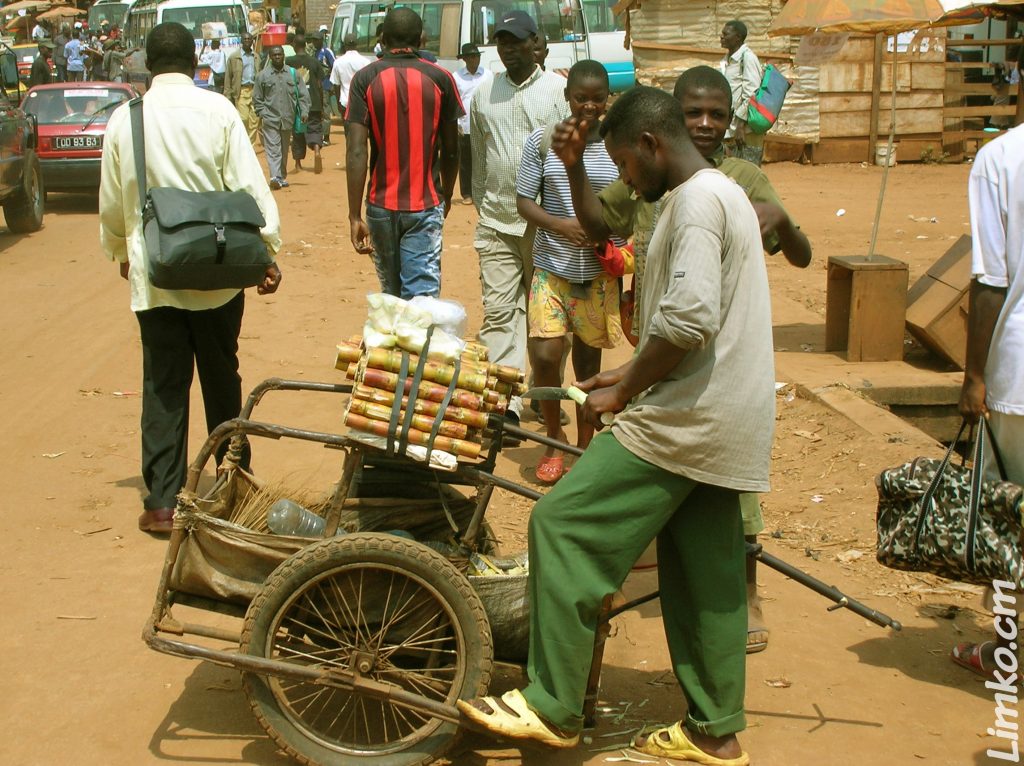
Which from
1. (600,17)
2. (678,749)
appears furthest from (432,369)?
(600,17)

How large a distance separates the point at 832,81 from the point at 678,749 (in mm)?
16659

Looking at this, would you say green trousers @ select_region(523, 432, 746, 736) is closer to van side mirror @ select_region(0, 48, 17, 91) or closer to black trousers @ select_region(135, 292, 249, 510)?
black trousers @ select_region(135, 292, 249, 510)

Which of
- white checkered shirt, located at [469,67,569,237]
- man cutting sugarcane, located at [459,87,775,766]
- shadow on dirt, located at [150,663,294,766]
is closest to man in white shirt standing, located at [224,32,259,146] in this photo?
white checkered shirt, located at [469,67,569,237]

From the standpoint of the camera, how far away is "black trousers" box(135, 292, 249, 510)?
5031mm

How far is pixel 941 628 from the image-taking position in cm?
448

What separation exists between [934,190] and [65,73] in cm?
2284

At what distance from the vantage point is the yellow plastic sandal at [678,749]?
3.39m

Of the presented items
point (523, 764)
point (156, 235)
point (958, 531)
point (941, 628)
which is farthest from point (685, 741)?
Result: point (156, 235)

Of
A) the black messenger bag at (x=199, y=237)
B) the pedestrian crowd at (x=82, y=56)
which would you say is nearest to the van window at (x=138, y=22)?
the pedestrian crowd at (x=82, y=56)

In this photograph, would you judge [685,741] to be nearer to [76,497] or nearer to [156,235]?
[156,235]

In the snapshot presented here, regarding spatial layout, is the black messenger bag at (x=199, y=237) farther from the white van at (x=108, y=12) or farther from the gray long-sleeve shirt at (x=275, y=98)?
the white van at (x=108, y=12)

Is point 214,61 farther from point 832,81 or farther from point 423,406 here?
point 423,406

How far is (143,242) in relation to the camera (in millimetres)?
4922

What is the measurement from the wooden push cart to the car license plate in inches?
503
